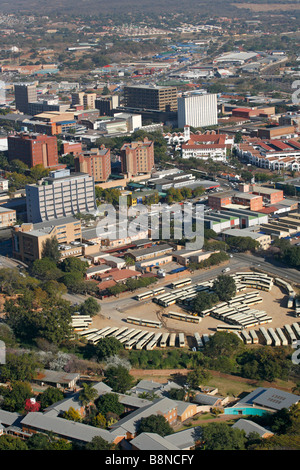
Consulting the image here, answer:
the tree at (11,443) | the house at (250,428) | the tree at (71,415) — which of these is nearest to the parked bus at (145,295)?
the tree at (71,415)

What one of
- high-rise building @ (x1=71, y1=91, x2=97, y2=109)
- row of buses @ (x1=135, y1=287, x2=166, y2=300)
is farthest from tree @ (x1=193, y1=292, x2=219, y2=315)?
high-rise building @ (x1=71, y1=91, x2=97, y2=109)

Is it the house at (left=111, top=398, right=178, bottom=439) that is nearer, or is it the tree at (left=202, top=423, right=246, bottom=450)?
the tree at (left=202, top=423, right=246, bottom=450)

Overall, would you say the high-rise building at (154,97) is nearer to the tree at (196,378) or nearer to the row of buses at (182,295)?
the row of buses at (182,295)

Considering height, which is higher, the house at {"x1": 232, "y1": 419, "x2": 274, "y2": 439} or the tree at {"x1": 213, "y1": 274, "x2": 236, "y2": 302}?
the tree at {"x1": 213, "y1": 274, "x2": 236, "y2": 302}

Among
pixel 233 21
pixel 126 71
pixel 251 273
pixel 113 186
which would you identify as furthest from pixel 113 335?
pixel 233 21

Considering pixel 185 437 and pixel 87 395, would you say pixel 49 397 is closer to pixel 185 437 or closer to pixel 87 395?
pixel 87 395

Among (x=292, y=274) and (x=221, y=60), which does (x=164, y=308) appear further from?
(x=221, y=60)

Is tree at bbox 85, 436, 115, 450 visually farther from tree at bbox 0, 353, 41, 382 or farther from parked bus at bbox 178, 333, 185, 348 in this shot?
parked bus at bbox 178, 333, 185, 348
